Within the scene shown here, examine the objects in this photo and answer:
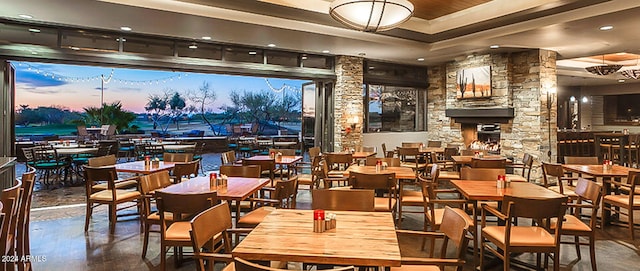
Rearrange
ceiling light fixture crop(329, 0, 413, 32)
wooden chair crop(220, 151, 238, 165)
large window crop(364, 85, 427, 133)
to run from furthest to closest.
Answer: large window crop(364, 85, 427, 133) → wooden chair crop(220, 151, 238, 165) → ceiling light fixture crop(329, 0, 413, 32)

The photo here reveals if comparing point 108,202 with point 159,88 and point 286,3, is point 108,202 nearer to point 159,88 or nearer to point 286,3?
point 286,3

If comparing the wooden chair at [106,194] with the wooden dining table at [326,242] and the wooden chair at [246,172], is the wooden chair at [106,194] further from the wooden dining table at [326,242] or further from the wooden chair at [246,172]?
the wooden dining table at [326,242]

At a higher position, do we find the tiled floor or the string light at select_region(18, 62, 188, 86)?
the string light at select_region(18, 62, 188, 86)

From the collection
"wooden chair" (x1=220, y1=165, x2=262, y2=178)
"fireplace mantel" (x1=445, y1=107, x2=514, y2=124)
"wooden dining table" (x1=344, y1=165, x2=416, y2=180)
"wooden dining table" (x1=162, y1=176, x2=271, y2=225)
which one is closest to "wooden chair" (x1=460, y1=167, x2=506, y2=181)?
"wooden dining table" (x1=344, y1=165, x2=416, y2=180)

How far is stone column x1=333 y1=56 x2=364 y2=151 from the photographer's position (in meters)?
9.43

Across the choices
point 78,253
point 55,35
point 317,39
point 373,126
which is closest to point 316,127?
point 373,126

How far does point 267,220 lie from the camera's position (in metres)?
2.68

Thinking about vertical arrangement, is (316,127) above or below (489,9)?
below

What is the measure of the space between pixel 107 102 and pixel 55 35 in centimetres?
731

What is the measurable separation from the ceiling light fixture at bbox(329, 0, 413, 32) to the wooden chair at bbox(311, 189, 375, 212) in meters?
2.37

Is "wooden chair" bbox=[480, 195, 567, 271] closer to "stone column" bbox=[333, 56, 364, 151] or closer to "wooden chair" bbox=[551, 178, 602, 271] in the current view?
"wooden chair" bbox=[551, 178, 602, 271]

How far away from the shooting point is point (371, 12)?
181 inches

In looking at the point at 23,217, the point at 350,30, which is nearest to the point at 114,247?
the point at 23,217

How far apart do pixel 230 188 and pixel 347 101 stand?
6.06 metres
